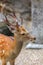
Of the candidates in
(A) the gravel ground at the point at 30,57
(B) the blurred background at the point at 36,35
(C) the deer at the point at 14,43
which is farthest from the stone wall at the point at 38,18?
(C) the deer at the point at 14,43

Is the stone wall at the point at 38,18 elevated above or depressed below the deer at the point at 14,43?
below

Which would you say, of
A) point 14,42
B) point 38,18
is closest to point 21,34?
point 14,42

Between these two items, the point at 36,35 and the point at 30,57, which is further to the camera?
the point at 36,35

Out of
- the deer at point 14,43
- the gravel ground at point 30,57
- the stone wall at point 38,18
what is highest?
the deer at point 14,43

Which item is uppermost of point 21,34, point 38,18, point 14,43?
point 21,34

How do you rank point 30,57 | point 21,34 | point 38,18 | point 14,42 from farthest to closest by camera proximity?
point 38,18
point 30,57
point 14,42
point 21,34

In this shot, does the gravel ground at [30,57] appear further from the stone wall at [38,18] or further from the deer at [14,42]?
the deer at [14,42]

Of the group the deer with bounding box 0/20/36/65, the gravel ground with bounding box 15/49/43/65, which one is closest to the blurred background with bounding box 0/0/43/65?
the gravel ground with bounding box 15/49/43/65

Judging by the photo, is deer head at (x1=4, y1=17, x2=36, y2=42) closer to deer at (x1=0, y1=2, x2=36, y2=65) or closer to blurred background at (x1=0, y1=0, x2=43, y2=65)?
deer at (x1=0, y1=2, x2=36, y2=65)

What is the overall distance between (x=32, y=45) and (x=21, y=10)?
256 centimetres

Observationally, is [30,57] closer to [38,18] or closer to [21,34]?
[38,18]

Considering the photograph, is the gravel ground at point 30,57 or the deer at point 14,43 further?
the gravel ground at point 30,57

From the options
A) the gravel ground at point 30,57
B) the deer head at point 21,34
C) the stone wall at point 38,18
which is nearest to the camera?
the deer head at point 21,34

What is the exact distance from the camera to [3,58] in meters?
2.88
